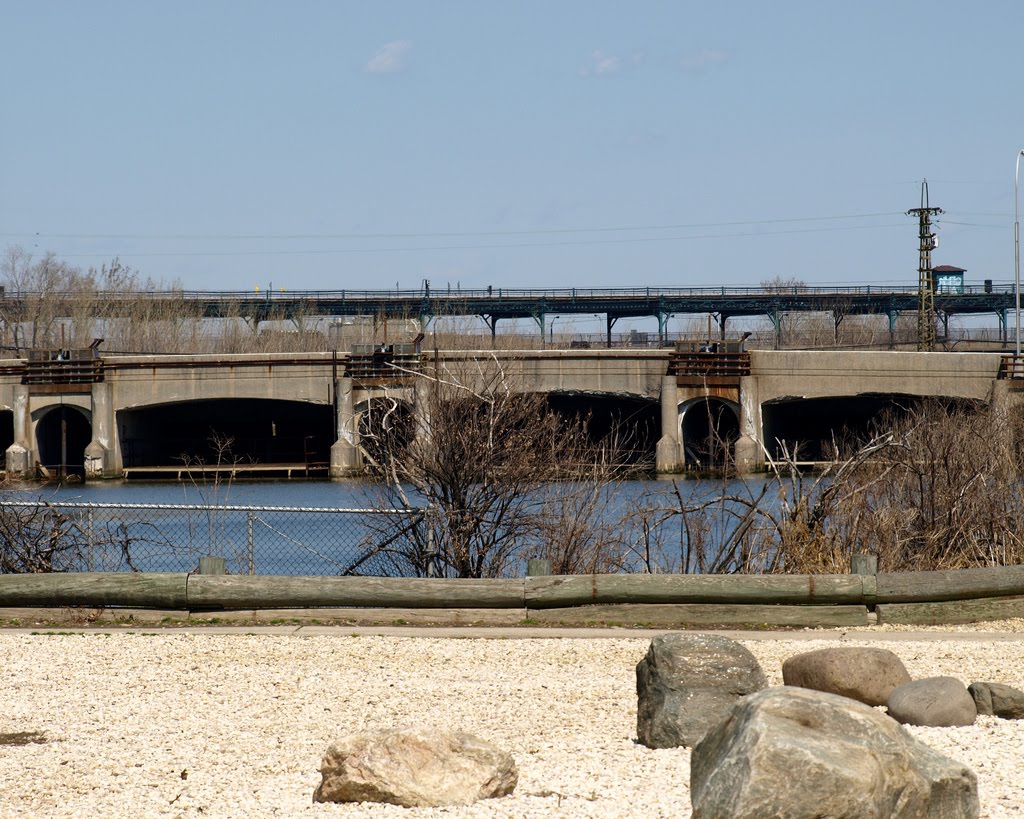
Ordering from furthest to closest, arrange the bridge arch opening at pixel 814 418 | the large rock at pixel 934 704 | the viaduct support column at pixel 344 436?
the bridge arch opening at pixel 814 418, the viaduct support column at pixel 344 436, the large rock at pixel 934 704

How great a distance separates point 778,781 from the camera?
534cm

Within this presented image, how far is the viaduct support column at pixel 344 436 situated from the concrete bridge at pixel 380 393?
0.06m

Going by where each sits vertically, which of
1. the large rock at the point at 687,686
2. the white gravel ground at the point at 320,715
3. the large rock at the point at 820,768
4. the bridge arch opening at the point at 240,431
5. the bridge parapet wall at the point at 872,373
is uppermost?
the bridge parapet wall at the point at 872,373

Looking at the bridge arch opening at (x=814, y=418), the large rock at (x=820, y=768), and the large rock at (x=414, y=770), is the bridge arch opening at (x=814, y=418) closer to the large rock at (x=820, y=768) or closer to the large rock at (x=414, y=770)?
the large rock at (x=414, y=770)

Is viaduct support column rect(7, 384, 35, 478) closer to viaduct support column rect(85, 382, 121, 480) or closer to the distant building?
viaduct support column rect(85, 382, 121, 480)

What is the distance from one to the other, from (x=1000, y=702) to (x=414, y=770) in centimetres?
419

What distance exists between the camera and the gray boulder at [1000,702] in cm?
859

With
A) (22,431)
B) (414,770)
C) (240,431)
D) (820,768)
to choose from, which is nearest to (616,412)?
(240,431)

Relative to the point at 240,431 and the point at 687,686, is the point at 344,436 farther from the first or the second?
the point at 687,686

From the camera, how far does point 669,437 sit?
49594 millimetres

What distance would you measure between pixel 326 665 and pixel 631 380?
1609 inches

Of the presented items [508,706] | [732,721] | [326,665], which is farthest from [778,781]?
[326,665]

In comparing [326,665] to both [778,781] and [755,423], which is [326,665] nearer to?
[778,781]

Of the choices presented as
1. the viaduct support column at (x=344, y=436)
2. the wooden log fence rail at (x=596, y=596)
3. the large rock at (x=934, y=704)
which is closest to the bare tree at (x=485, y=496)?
the wooden log fence rail at (x=596, y=596)
